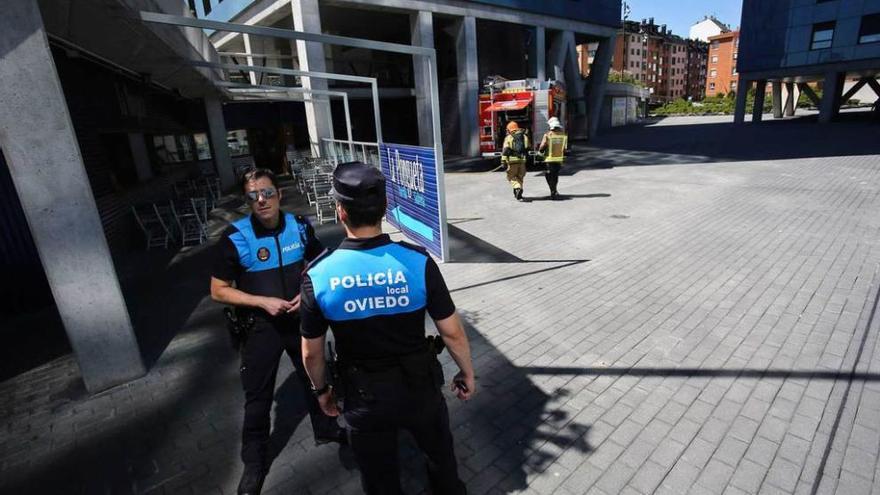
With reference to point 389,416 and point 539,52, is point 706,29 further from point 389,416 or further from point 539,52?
point 389,416

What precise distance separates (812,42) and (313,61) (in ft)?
110

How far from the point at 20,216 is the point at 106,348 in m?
3.78

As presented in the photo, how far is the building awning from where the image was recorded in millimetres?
17547

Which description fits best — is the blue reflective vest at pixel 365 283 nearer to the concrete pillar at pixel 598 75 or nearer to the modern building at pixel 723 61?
the concrete pillar at pixel 598 75

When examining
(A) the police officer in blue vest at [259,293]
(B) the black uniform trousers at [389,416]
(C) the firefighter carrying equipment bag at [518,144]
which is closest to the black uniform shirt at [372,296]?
(B) the black uniform trousers at [389,416]

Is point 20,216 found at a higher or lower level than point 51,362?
higher

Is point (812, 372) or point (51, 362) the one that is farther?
point (51, 362)

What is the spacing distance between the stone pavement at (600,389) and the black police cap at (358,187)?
81.3 inches

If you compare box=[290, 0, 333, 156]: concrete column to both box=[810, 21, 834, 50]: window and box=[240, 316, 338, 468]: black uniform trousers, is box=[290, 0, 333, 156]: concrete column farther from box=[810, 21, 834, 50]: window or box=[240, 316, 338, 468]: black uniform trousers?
box=[810, 21, 834, 50]: window

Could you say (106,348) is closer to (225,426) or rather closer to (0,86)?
(225,426)

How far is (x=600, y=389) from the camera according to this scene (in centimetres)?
376

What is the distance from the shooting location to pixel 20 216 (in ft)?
20.1

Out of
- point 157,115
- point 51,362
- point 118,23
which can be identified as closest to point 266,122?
point 157,115

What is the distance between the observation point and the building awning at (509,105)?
17.5 metres
